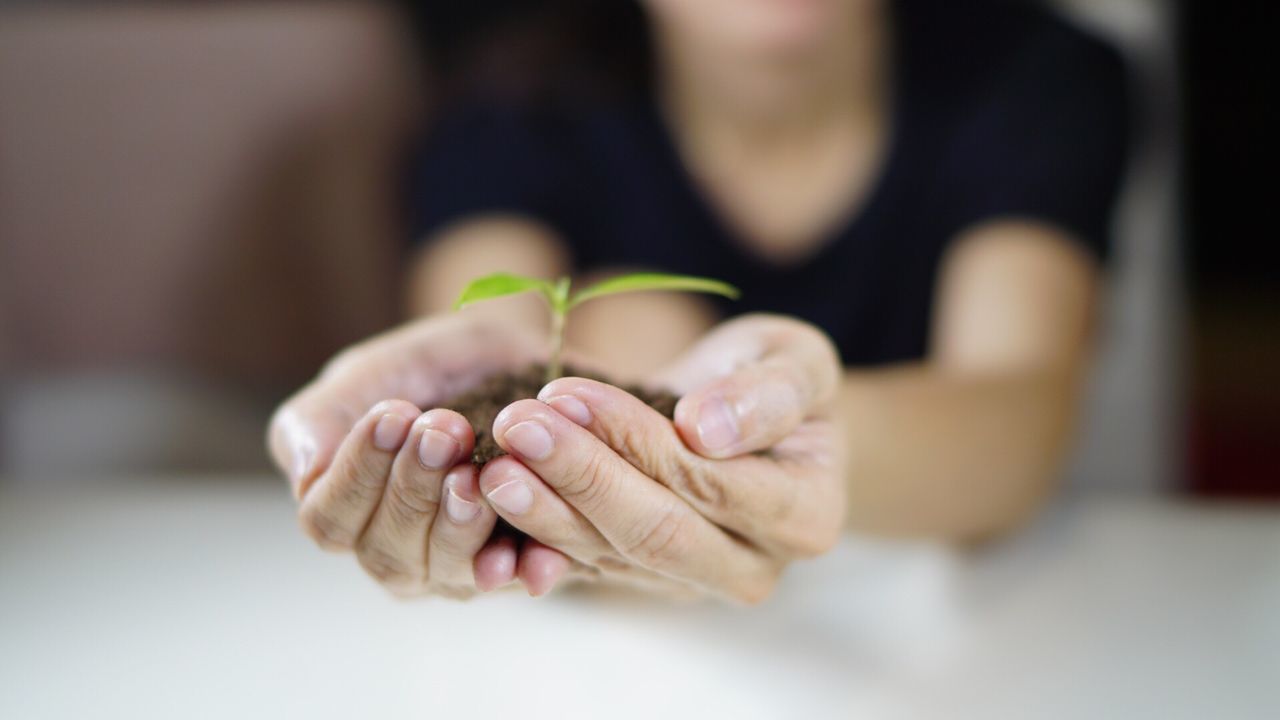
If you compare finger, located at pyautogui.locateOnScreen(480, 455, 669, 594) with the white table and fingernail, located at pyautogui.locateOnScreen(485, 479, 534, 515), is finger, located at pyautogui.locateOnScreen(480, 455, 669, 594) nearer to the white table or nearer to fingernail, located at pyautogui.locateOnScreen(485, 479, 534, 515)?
fingernail, located at pyautogui.locateOnScreen(485, 479, 534, 515)

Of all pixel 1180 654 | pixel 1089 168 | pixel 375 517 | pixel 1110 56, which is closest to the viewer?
pixel 375 517

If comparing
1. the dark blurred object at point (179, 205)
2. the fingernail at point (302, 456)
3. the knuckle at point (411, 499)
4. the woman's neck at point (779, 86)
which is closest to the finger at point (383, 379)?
the fingernail at point (302, 456)

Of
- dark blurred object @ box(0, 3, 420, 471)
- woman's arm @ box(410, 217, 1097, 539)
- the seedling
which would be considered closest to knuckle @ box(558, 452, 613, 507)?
the seedling

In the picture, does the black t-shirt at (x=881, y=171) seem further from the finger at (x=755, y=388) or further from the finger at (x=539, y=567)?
the finger at (x=539, y=567)

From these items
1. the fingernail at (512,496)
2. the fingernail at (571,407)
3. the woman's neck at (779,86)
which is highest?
the woman's neck at (779,86)

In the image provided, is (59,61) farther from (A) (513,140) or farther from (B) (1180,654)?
(B) (1180,654)

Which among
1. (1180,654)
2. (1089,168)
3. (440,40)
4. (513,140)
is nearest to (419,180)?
(513,140)
